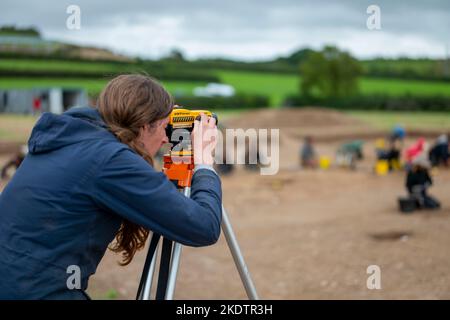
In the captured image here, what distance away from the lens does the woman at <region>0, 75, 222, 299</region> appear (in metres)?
2.26

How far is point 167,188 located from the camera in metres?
2.32

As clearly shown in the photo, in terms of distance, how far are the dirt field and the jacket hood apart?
395 cm

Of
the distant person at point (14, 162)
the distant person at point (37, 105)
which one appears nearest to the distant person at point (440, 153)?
the distant person at point (14, 162)

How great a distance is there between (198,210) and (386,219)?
8.06 m

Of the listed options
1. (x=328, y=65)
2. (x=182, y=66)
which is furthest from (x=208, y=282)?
(x=182, y=66)

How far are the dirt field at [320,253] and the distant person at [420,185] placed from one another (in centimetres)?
27

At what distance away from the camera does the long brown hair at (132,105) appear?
8.02ft

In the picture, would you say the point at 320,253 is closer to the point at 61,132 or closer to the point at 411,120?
the point at 61,132

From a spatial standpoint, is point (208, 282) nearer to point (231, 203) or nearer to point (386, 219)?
point (386, 219)

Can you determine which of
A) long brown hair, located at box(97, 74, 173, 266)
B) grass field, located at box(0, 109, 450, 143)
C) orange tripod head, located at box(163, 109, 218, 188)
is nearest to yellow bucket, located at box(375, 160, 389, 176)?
grass field, located at box(0, 109, 450, 143)

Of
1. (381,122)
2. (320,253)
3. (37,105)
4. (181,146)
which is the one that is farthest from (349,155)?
(37,105)

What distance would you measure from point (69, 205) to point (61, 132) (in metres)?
0.29

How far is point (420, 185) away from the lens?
10602mm

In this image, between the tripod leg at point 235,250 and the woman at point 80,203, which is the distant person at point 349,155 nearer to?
the tripod leg at point 235,250
